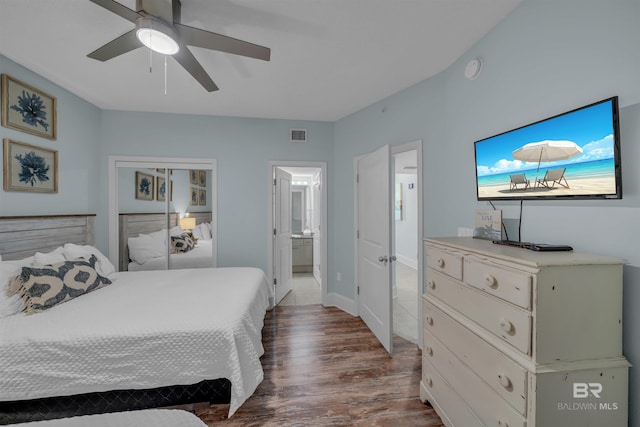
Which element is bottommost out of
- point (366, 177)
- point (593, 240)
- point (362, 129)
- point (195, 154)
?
point (593, 240)

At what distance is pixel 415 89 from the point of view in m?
2.63

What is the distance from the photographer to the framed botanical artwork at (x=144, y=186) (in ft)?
10.9

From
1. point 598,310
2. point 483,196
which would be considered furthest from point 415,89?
point 598,310

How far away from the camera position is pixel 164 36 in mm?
1427

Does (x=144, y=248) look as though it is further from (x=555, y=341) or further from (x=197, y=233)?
(x=555, y=341)

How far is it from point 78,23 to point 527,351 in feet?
10.7

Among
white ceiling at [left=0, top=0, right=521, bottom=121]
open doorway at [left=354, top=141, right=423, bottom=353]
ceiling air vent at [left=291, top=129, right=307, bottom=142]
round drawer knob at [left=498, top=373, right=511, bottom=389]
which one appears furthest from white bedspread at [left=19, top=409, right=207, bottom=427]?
ceiling air vent at [left=291, top=129, right=307, bottom=142]

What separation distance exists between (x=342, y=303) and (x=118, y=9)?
3567mm

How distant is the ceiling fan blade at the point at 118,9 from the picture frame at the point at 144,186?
244cm

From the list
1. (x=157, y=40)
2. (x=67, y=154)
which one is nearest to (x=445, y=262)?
(x=157, y=40)

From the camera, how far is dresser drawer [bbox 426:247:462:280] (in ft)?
4.85


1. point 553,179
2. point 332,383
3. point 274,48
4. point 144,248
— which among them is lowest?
point 332,383

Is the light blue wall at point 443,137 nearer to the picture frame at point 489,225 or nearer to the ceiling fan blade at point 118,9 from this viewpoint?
the picture frame at point 489,225

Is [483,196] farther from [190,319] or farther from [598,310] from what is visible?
[190,319]
